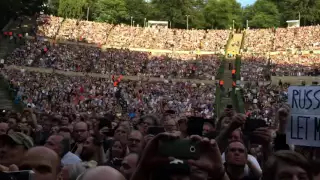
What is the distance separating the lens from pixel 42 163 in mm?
3762

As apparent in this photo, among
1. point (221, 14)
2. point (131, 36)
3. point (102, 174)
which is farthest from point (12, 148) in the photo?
point (221, 14)

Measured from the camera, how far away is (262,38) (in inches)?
2188

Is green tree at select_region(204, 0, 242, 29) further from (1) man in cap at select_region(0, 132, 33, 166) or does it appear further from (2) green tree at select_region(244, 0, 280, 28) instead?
(1) man in cap at select_region(0, 132, 33, 166)

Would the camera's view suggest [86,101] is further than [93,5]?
No

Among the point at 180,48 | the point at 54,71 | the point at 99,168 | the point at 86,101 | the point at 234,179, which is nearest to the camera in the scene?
the point at 99,168

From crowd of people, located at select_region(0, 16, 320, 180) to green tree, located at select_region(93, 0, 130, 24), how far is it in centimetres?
1477

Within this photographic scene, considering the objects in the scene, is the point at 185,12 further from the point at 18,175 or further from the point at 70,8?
the point at 18,175

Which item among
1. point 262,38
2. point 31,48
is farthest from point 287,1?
point 31,48

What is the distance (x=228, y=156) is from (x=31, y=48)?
38.5 m

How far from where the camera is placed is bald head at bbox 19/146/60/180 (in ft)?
12.2

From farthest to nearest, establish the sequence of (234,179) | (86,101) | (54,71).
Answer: (54,71) → (86,101) → (234,179)

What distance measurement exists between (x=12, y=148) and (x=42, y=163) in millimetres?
1055

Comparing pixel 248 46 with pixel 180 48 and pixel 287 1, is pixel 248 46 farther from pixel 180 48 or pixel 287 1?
pixel 287 1

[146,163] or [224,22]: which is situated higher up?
[224,22]
